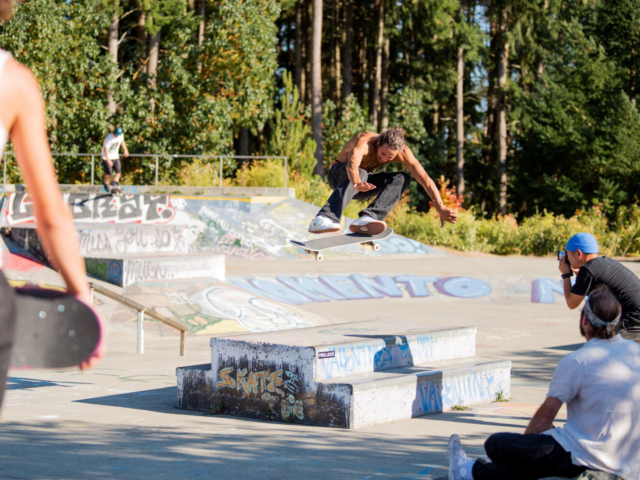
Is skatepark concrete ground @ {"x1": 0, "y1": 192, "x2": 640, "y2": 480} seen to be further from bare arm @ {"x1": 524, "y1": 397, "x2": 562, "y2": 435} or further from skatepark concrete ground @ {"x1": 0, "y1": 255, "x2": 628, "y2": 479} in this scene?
bare arm @ {"x1": 524, "y1": 397, "x2": 562, "y2": 435}

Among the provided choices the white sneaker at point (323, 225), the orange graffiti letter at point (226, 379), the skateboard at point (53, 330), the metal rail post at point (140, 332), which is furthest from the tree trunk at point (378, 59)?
the skateboard at point (53, 330)

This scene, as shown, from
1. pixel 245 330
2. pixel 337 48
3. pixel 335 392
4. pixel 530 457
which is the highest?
pixel 337 48

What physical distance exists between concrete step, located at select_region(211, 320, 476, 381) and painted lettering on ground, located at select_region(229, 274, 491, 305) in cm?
762

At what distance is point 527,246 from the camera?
77.3ft

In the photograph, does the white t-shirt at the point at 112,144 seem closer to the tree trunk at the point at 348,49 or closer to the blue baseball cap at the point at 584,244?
the blue baseball cap at the point at 584,244

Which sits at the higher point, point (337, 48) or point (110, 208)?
point (337, 48)

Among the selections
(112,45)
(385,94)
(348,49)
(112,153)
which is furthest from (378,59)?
(112,153)

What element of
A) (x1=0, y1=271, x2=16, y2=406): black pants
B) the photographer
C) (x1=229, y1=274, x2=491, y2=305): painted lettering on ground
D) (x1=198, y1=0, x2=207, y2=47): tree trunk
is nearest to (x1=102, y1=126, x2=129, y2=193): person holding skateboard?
(x1=229, y1=274, x2=491, y2=305): painted lettering on ground

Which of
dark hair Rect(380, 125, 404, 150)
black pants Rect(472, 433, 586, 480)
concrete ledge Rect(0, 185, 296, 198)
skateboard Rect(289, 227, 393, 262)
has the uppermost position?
dark hair Rect(380, 125, 404, 150)

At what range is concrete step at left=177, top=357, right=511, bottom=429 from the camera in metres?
5.68

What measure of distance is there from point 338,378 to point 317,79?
20.3m

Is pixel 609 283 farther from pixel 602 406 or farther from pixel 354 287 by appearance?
pixel 354 287

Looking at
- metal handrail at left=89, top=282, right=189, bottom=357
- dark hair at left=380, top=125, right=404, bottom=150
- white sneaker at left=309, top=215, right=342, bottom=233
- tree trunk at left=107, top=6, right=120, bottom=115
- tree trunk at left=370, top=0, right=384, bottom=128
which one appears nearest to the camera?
dark hair at left=380, top=125, right=404, bottom=150

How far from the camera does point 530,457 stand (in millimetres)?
3293
